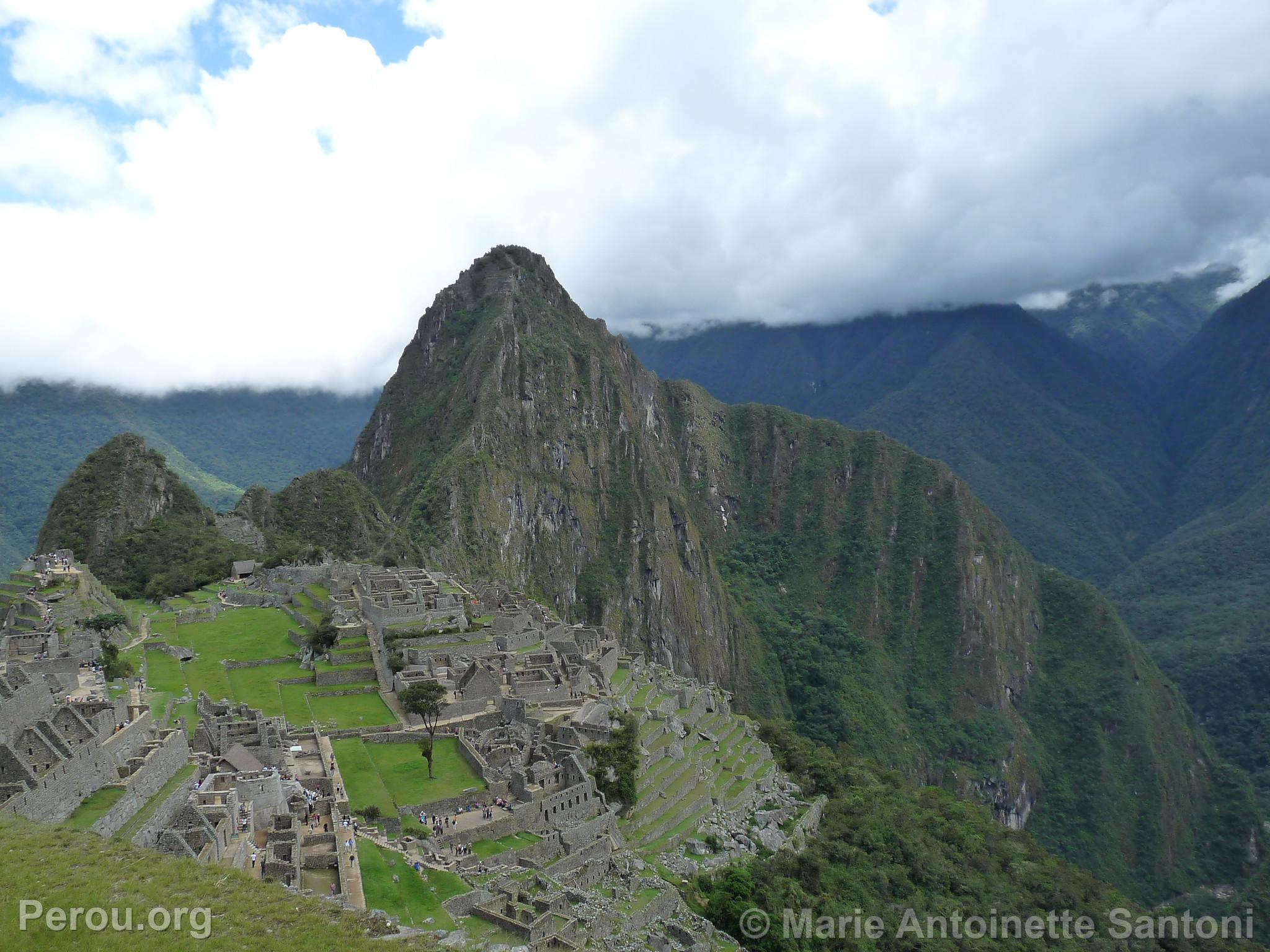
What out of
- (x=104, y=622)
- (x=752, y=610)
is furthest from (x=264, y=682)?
(x=752, y=610)

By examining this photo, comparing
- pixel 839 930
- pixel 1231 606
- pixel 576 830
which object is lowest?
pixel 1231 606

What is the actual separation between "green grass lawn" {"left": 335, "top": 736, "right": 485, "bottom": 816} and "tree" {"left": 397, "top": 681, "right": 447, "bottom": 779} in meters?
0.66

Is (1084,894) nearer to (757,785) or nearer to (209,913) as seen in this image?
(757,785)

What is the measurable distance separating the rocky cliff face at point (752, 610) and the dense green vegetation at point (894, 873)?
6044 centimetres

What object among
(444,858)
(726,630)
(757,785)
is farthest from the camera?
(726,630)

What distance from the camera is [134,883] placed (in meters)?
17.4

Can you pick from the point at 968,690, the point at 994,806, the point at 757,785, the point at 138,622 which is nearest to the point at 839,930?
the point at 757,785

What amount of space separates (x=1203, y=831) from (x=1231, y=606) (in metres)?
75.5

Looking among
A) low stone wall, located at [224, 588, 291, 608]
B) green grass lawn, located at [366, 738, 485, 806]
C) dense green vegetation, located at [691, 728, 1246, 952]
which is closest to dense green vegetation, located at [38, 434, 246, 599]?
low stone wall, located at [224, 588, 291, 608]

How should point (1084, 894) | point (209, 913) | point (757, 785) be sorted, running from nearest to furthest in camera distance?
point (209, 913), point (757, 785), point (1084, 894)

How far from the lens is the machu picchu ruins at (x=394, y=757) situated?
22.8m

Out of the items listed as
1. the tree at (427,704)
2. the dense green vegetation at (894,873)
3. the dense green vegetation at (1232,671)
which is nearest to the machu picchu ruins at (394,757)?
the tree at (427,704)

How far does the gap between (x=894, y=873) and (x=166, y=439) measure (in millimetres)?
137589

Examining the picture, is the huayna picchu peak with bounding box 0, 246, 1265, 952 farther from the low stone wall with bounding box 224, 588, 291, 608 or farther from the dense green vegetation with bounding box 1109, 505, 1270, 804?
the dense green vegetation with bounding box 1109, 505, 1270, 804
